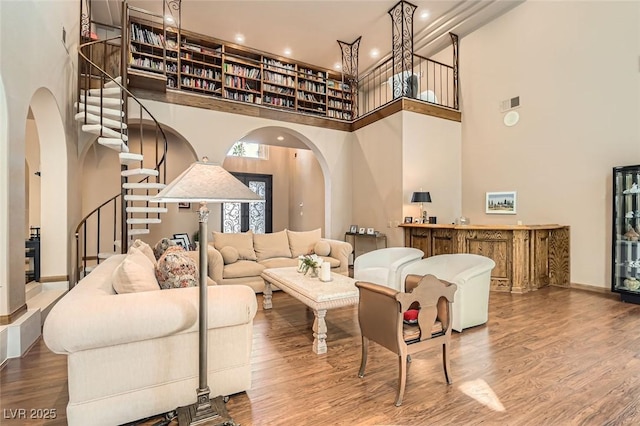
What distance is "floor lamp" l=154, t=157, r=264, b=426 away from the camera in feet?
5.44

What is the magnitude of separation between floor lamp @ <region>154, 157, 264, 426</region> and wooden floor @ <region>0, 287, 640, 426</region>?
205 mm

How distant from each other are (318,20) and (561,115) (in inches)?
192

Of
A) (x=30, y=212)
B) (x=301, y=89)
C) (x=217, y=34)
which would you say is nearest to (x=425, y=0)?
(x=301, y=89)

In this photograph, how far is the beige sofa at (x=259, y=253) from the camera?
4500 mm

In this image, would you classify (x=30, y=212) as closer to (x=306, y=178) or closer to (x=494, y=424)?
(x=306, y=178)

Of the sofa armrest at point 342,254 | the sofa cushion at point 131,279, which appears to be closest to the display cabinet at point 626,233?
the sofa armrest at point 342,254

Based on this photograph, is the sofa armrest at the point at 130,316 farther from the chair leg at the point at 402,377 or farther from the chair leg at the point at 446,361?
the chair leg at the point at 446,361

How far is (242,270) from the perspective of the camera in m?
4.58

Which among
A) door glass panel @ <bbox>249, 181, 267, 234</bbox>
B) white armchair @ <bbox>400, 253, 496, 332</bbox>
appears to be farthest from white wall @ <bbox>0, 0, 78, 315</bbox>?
door glass panel @ <bbox>249, 181, 267, 234</bbox>

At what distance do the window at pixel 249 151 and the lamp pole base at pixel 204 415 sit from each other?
27.7 feet

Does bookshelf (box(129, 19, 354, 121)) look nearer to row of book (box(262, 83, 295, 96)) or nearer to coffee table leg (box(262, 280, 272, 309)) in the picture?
row of book (box(262, 83, 295, 96))

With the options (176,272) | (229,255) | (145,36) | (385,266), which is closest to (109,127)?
(145,36)

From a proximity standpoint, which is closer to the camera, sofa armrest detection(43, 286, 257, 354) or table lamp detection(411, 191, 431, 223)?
sofa armrest detection(43, 286, 257, 354)

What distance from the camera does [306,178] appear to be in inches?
382
